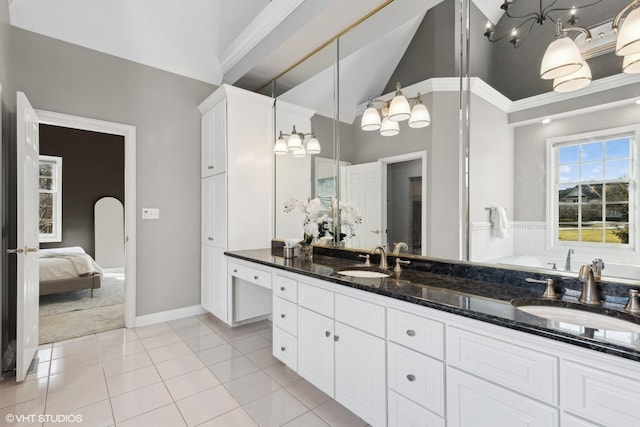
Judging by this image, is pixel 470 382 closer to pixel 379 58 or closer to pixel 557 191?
pixel 557 191

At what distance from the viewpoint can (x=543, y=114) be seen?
1.54 meters

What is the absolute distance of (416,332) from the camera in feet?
4.42

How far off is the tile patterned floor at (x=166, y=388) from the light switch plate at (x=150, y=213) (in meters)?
1.21

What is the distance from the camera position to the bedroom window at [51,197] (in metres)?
5.80

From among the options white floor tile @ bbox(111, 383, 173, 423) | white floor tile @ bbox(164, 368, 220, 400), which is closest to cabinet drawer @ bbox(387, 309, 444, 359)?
white floor tile @ bbox(164, 368, 220, 400)

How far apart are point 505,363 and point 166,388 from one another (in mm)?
2110

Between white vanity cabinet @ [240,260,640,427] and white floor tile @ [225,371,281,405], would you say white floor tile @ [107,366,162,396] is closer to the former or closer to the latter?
white floor tile @ [225,371,281,405]

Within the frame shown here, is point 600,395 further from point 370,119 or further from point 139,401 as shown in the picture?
point 139,401

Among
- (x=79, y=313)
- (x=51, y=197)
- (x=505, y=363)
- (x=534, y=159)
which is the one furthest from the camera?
(x=51, y=197)

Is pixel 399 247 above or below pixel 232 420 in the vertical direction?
above

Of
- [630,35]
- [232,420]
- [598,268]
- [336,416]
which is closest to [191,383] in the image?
[232,420]

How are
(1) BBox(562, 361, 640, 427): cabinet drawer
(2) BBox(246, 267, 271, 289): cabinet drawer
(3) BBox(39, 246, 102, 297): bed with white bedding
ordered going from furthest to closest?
(3) BBox(39, 246, 102, 297): bed with white bedding → (2) BBox(246, 267, 271, 289): cabinet drawer → (1) BBox(562, 361, 640, 427): cabinet drawer

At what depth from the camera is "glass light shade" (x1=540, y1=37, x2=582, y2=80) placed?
1.29m

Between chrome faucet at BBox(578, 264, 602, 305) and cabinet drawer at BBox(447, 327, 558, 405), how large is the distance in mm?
452
